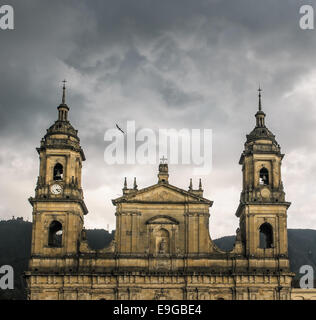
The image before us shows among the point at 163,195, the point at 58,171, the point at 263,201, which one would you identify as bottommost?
the point at 263,201

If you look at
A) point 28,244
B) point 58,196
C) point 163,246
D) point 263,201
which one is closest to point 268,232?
point 263,201

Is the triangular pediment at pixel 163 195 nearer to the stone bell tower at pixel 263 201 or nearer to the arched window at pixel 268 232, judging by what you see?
the stone bell tower at pixel 263 201

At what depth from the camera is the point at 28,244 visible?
92.8 m

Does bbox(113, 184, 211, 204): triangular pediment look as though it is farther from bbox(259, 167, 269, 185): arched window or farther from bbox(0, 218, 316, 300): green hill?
bbox(0, 218, 316, 300): green hill

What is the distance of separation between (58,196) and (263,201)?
45.9 ft

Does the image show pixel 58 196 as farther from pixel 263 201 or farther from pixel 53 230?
pixel 263 201

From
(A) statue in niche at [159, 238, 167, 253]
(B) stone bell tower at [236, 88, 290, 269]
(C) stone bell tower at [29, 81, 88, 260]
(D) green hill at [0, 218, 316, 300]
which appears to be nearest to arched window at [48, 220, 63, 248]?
(C) stone bell tower at [29, 81, 88, 260]

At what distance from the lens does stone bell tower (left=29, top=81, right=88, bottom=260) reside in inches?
1734

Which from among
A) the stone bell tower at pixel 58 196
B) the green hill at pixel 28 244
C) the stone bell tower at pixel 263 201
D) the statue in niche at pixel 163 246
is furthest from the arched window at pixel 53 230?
the green hill at pixel 28 244

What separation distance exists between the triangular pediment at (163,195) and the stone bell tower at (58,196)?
313 centimetres

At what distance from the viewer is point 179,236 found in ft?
146

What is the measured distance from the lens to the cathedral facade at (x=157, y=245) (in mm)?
43375
